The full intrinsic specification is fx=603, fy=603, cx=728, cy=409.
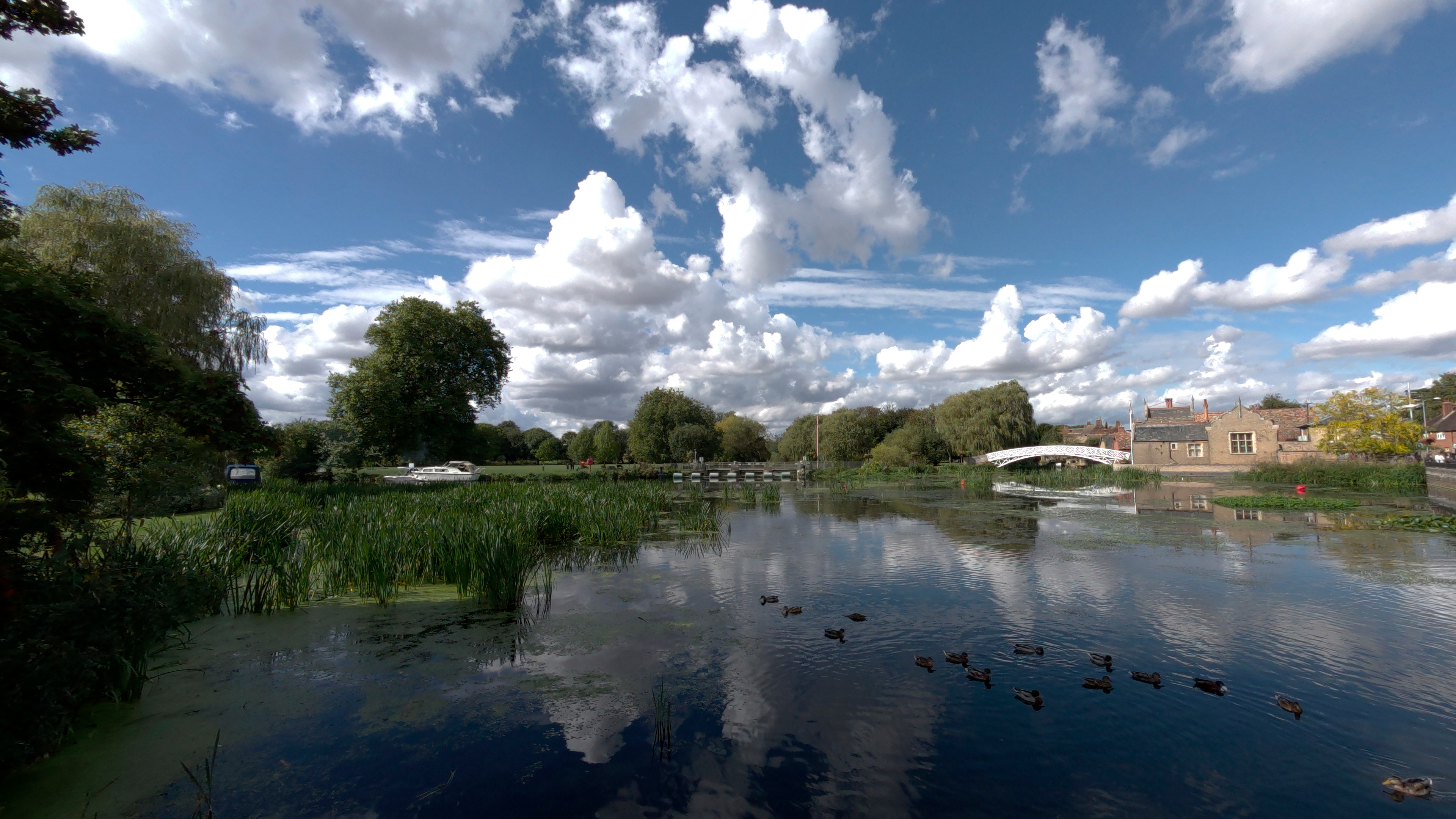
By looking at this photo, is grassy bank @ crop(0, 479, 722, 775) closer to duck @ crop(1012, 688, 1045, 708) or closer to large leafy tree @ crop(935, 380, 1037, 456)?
duck @ crop(1012, 688, 1045, 708)

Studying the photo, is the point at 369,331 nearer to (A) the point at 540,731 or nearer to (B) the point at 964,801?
(A) the point at 540,731

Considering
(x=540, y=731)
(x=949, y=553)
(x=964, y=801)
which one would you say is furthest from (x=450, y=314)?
(x=964, y=801)

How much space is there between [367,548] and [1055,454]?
150 feet

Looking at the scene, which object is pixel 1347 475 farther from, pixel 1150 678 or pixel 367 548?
pixel 367 548

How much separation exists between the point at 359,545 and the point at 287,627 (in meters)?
1.72

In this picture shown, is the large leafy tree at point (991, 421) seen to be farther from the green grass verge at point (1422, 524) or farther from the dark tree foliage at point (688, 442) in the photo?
the green grass verge at point (1422, 524)

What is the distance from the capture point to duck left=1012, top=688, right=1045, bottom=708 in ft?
17.6

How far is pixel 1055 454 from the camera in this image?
144 feet

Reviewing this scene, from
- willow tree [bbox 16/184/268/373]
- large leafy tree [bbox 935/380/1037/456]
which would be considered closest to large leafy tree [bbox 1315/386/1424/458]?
large leafy tree [bbox 935/380/1037/456]

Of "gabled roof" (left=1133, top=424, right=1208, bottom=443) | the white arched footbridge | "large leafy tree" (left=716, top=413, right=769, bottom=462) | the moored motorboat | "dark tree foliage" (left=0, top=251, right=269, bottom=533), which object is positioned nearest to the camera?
"dark tree foliage" (left=0, top=251, right=269, bottom=533)

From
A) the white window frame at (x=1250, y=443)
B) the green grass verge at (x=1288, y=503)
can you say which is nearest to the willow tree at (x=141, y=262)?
the green grass verge at (x=1288, y=503)

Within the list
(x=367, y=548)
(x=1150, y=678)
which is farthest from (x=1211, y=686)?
(x=367, y=548)

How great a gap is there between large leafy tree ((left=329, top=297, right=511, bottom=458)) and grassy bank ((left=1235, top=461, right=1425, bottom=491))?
1708 inches

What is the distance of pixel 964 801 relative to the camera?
405cm
